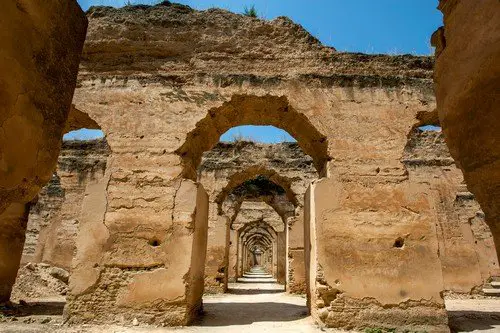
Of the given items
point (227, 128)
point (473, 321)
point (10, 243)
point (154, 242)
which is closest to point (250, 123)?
point (227, 128)

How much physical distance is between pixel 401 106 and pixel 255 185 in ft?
26.7

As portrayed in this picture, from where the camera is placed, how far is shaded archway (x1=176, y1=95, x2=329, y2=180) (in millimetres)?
6145

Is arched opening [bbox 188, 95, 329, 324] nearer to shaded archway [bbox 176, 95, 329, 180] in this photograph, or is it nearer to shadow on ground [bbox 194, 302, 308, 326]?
shaded archway [bbox 176, 95, 329, 180]

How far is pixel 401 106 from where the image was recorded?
620 centimetres

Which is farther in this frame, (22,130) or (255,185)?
(255,185)

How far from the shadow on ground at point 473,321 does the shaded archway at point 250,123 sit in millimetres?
3153

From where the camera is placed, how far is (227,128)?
23.1 ft

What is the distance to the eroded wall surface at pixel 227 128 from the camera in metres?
5.22

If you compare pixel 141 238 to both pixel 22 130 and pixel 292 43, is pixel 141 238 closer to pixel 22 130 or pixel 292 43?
pixel 22 130

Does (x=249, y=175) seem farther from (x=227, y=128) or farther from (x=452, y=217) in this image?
(x=452, y=217)

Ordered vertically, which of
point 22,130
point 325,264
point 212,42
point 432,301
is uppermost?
point 212,42

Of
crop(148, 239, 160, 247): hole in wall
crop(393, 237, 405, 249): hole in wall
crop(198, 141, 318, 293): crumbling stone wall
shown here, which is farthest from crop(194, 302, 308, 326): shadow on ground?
crop(198, 141, 318, 293): crumbling stone wall

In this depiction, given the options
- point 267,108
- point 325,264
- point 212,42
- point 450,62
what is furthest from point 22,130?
point 212,42

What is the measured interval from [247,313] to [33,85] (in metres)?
6.08
